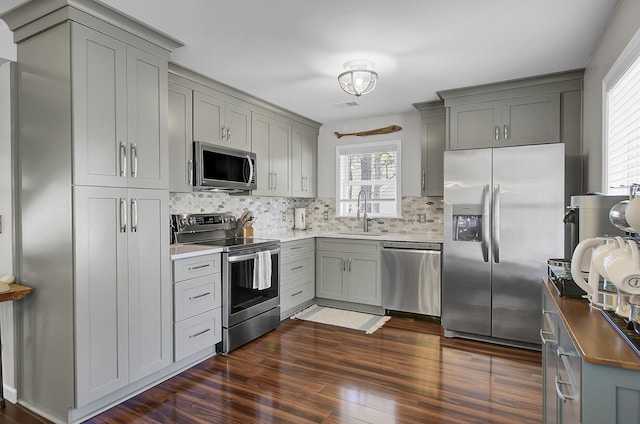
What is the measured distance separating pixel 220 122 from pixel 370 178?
87.3 inches

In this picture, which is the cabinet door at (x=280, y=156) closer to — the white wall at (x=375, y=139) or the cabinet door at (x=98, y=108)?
the white wall at (x=375, y=139)

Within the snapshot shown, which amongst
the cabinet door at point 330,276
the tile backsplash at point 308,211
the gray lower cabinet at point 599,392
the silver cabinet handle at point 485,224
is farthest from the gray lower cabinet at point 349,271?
the gray lower cabinet at point 599,392

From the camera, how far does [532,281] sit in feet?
10.8

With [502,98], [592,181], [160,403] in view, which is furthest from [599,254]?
[502,98]

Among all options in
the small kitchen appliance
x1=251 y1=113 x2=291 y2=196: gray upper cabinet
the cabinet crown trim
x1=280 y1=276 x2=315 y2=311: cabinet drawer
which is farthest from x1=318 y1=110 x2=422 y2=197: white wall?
the cabinet crown trim

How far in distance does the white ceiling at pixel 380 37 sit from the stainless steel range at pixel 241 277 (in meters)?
1.44

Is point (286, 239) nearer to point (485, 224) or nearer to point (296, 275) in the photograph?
point (296, 275)

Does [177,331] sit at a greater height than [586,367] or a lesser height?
lesser

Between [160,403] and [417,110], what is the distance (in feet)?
13.0

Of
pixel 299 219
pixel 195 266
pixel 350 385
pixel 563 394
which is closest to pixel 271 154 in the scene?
pixel 299 219

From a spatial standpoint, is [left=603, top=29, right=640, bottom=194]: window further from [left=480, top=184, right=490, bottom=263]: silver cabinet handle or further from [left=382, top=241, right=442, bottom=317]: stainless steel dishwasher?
[left=382, top=241, right=442, bottom=317]: stainless steel dishwasher

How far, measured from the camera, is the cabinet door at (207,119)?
3.34 m

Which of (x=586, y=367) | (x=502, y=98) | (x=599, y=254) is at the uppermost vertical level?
(x=502, y=98)

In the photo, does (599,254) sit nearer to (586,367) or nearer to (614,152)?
(586,367)
